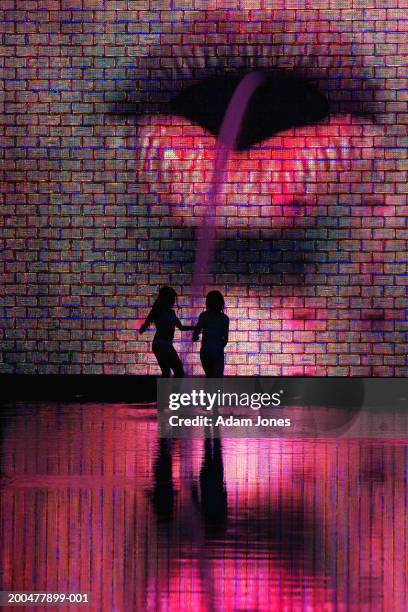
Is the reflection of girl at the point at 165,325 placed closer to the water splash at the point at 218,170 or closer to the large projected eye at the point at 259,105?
the water splash at the point at 218,170

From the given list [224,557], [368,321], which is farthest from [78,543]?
[368,321]

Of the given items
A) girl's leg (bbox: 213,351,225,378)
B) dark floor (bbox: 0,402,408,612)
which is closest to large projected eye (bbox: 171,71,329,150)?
girl's leg (bbox: 213,351,225,378)

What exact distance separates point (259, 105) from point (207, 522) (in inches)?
642

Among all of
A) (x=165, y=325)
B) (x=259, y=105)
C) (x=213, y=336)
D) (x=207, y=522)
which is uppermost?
(x=259, y=105)

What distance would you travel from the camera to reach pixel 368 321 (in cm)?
2625

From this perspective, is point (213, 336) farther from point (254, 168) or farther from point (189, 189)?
point (254, 168)

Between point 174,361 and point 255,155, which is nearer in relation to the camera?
point 174,361

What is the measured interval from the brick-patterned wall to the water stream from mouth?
0.12 meters

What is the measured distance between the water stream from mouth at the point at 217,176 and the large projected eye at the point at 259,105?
0.10 meters

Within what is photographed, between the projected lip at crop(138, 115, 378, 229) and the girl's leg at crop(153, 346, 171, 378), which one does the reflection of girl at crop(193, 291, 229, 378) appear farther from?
the projected lip at crop(138, 115, 378, 229)

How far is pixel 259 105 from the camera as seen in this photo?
1054 inches

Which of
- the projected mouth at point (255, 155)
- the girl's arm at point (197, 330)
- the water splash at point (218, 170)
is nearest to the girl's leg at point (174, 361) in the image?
the girl's arm at point (197, 330)

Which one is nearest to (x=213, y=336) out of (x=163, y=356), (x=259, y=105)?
(x=163, y=356)

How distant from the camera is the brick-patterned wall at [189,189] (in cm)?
2627
